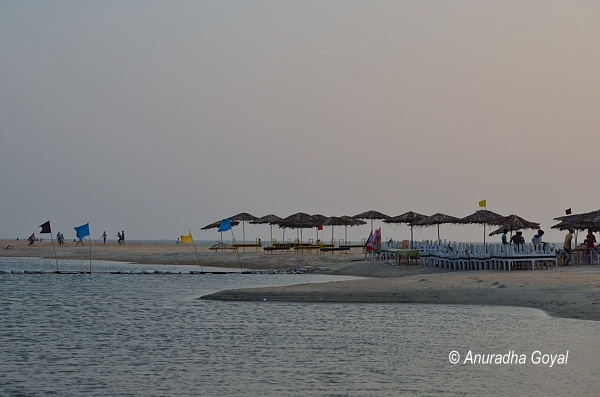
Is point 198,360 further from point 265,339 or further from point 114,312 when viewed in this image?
point 114,312

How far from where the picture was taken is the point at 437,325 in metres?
19.8

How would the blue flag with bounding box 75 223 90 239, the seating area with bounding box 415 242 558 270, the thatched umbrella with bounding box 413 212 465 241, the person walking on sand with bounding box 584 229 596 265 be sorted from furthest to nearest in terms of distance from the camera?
the thatched umbrella with bounding box 413 212 465 241 < the blue flag with bounding box 75 223 90 239 < the person walking on sand with bounding box 584 229 596 265 < the seating area with bounding box 415 242 558 270

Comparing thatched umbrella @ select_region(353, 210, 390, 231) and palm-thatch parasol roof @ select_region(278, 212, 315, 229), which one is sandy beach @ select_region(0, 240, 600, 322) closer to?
thatched umbrella @ select_region(353, 210, 390, 231)

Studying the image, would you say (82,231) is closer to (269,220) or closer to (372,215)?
(372,215)

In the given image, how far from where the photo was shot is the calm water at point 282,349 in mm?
13195

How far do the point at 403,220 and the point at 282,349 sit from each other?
35540 millimetres

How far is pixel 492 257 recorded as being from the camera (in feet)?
118

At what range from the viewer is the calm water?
13.2m

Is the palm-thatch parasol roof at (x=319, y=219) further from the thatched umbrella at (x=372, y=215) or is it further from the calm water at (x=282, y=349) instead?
the calm water at (x=282, y=349)

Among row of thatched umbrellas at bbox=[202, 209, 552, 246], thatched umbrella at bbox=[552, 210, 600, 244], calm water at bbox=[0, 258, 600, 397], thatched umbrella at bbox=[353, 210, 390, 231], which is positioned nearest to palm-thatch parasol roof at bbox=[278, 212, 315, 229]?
row of thatched umbrellas at bbox=[202, 209, 552, 246]

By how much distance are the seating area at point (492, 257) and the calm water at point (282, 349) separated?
12100mm

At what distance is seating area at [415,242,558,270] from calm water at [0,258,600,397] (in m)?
12.1

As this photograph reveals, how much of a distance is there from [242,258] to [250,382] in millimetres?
40548

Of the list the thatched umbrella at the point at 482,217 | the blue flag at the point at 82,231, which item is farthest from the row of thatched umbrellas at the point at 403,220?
the blue flag at the point at 82,231
